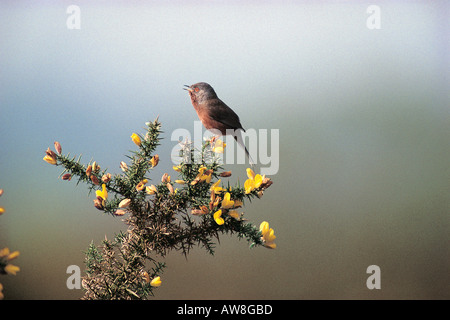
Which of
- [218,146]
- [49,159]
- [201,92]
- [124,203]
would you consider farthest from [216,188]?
[201,92]

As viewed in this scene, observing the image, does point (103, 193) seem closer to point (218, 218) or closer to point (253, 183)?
point (218, 218)

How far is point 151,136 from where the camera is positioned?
1540 mm

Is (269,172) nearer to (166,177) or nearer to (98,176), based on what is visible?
(166,177)

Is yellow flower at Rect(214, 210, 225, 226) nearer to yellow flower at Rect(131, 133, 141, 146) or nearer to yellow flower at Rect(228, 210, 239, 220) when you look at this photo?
yellow flower at Rect(228, 210, 239, 220)

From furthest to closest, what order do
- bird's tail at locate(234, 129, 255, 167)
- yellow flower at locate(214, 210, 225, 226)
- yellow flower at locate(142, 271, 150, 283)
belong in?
bird's tail at locate(234, 129, 255, 167) → yellow flower at locate(142, 271, 150, 283) → yellow flower at locate(214, 210, 225, 226)

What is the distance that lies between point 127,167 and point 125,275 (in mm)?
417

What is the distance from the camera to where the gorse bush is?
4.84ft

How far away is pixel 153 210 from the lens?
155cm

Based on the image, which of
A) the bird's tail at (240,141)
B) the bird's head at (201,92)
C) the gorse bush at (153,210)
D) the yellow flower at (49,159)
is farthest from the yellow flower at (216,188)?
the bird's head at (201,92)

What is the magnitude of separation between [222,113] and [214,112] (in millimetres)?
42

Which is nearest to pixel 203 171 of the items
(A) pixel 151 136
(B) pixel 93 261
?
(A) pixel 151 136

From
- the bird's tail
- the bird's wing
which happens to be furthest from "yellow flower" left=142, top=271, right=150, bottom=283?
the bird's wing

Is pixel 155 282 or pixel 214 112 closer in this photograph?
pixel 155 282

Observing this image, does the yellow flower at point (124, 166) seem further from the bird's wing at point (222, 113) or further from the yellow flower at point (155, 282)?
the bird's wing at point (222, 113)
